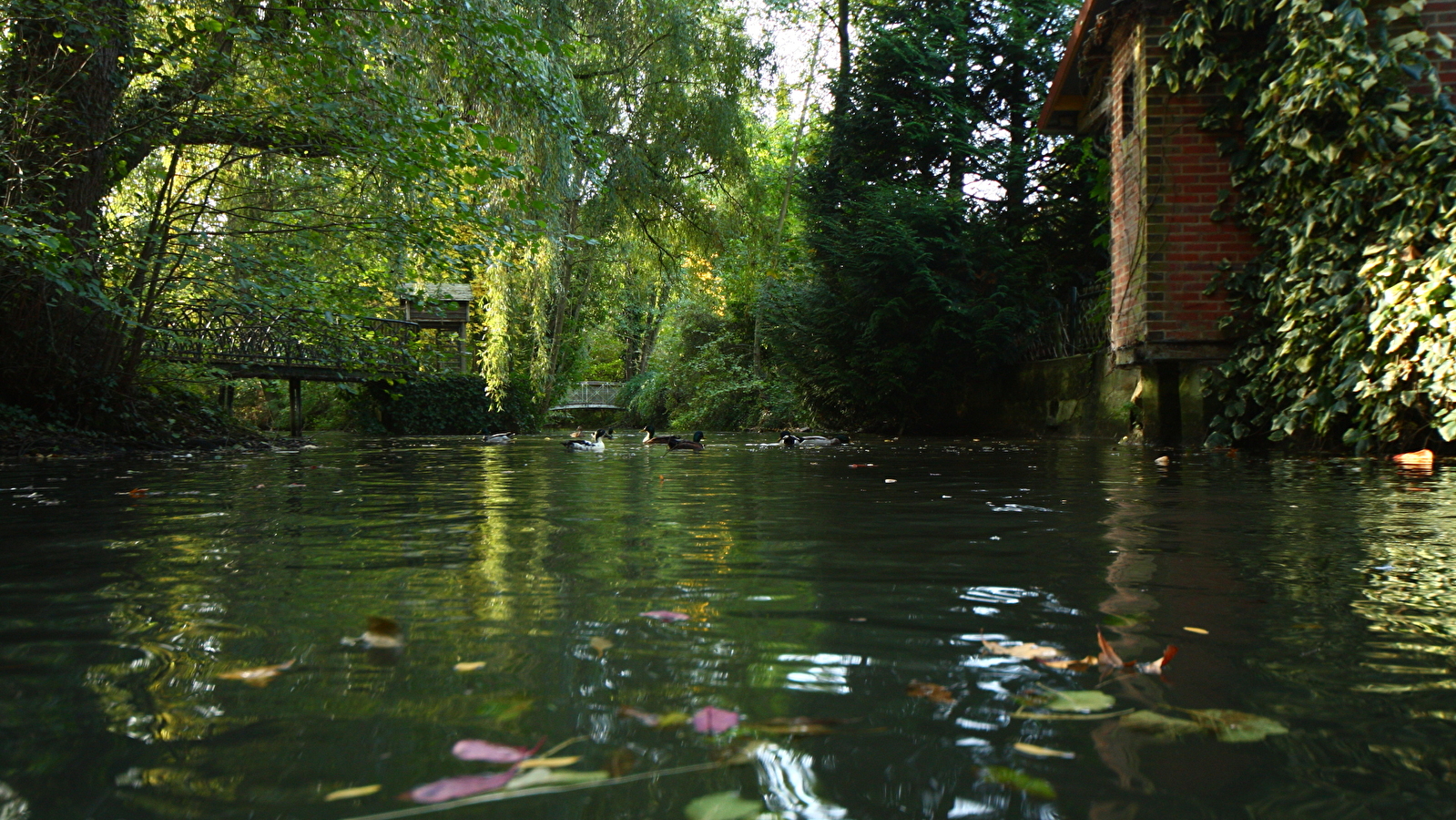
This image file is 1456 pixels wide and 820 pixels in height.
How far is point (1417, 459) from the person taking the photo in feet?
21.6

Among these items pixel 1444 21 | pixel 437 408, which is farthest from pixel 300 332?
pixel 437 408

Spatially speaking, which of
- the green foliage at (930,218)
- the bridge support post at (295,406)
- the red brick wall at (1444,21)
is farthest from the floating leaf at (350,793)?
the bridge support post at (295,406)

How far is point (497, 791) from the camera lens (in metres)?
1.15

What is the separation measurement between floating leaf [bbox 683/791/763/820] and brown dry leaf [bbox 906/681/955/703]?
1.54 feet

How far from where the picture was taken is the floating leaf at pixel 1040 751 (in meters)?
1.25

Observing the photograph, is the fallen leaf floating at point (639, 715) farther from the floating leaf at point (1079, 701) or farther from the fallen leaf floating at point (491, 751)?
the floating leaf at point (1079, 701)

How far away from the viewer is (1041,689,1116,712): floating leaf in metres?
1.44

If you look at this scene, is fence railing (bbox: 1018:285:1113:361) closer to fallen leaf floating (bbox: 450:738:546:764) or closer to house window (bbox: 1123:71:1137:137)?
house window (bbox: 1123:71:1137:137)

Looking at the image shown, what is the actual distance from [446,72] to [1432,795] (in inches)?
447

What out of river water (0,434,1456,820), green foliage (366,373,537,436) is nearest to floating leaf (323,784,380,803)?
river water (0,434,1456,820)

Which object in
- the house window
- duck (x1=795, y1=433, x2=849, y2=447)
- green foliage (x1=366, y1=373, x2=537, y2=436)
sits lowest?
duck (x1=795, y1=433, x2=849, y2=447)

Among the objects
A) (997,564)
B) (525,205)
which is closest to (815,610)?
(997,564)

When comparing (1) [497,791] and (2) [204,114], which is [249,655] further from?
(2) [204,114]

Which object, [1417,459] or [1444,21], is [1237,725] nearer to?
[1417,459]
